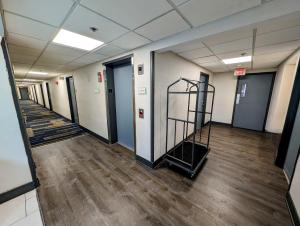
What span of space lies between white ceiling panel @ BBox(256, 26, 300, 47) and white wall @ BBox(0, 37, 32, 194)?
11.8ft

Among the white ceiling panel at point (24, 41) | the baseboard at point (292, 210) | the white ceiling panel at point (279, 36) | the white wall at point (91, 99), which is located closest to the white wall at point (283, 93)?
the white ceiling panel at point (279, 36)

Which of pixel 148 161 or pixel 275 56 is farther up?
pixel 275 56

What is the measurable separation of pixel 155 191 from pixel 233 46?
2.79 metres

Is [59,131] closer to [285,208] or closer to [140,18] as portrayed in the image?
[140,18]

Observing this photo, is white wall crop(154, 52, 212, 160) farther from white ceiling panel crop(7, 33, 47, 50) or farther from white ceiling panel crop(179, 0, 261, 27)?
white ceiling panel crop(7, 33, 47, 50)

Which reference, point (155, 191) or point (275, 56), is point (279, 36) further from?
point (155, 191)

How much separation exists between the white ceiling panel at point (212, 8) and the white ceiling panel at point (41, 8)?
1.12 metres

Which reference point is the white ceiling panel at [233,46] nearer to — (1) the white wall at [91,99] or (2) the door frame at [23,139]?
(1) the white wall at [91,99]

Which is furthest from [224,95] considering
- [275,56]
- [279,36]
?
[279,36]

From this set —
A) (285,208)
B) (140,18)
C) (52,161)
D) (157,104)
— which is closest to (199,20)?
(140,18)

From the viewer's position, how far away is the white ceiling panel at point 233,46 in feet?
6.43

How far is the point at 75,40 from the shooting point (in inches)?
78.6

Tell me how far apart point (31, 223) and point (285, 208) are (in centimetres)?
319

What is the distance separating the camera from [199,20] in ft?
4.64
